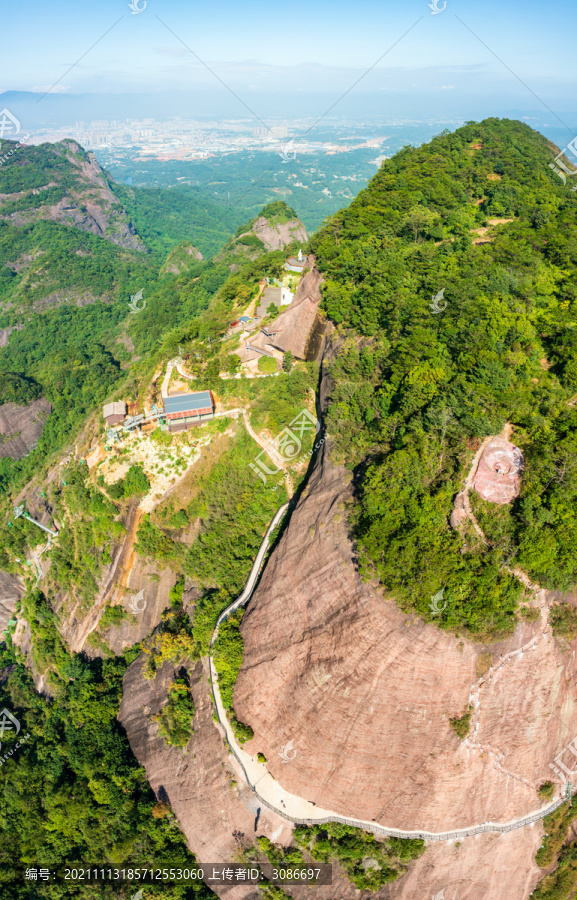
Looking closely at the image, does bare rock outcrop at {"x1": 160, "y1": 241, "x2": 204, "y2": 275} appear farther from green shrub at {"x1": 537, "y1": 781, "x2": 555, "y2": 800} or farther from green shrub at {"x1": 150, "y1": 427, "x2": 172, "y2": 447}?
green shrub at {"x1": 537, "y1": 781, "x2": 555, "y2": 800}

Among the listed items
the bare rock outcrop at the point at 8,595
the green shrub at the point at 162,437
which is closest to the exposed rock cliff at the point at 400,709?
the green shrub at the point at 162,437

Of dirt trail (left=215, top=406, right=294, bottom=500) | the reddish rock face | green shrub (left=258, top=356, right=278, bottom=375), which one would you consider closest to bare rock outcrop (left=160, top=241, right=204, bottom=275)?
green shrub (left=258, top=356, right=278, bottom=375)

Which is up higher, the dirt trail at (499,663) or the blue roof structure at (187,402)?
the blue roof structure at (187,402)

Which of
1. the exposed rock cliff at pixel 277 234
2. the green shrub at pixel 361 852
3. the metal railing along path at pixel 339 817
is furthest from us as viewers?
the exposed rock cliff at pixel 277 234

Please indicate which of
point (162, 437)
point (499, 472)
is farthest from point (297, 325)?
point (499, 472)

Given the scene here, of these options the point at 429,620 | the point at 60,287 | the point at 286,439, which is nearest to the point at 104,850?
the point at 429,620

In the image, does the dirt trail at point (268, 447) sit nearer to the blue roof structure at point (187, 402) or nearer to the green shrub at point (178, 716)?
the blue roof structure at point (187, 402)
